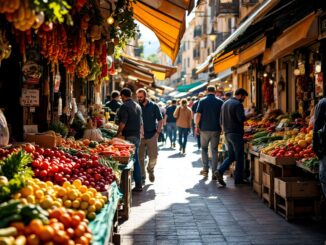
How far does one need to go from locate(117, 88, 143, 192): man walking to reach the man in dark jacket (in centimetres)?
455

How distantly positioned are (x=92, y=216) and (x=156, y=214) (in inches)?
168

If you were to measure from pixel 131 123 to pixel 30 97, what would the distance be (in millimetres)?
2319

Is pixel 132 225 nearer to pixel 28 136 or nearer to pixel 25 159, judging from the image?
pixel 28 136

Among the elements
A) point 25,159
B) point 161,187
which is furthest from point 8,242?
point 161,187

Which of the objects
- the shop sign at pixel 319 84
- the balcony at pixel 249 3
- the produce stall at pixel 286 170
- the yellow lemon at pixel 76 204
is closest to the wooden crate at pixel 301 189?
the produce stall at pixel 286 170

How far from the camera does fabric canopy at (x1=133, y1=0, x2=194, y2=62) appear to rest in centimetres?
871

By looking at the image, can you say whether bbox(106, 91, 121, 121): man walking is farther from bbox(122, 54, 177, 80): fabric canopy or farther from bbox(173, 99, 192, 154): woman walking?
bbox(122, 54, 177, 80): fabric canopy

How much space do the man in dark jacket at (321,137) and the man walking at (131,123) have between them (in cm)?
455

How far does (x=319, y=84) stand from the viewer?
1133 centimetres

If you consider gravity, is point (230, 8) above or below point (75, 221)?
above

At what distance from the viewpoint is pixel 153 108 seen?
11688 millimetres

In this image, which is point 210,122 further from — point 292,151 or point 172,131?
point 172,131

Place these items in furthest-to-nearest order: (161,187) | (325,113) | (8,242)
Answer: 1. (161,187)
2. (325,113)
3. (8,242)

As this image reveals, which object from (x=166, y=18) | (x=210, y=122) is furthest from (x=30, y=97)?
(x=210, y=122)
